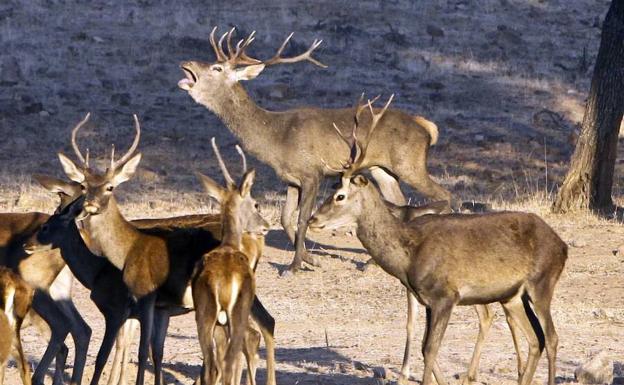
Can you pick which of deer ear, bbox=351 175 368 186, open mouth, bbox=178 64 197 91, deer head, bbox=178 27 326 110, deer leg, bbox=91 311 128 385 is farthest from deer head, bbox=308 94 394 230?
deer head, bbox=178 27 326 110

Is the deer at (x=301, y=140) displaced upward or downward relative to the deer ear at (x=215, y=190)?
downward

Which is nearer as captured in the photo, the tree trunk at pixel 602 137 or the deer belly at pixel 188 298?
the deer belly at pixel 188 298

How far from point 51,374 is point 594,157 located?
29.6 feet

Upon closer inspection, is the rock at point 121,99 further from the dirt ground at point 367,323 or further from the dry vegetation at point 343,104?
the dirt ground at point 367,323

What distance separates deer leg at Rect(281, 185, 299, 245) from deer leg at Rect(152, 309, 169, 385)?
5.82 m

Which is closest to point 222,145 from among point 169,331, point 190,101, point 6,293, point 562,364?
point 190,101

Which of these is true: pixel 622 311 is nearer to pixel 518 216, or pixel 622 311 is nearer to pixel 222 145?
pixel 518 216

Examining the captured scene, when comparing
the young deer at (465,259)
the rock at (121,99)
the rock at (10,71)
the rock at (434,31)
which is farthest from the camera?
the rock at (434,31)

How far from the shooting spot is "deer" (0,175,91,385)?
37.9 feet

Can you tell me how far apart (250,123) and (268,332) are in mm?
6534

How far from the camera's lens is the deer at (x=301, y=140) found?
55.3 feet

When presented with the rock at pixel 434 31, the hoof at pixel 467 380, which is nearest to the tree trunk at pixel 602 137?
the hoof at pixel 467 380

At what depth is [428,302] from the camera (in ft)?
34.4

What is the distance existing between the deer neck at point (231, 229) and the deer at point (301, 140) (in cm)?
617
